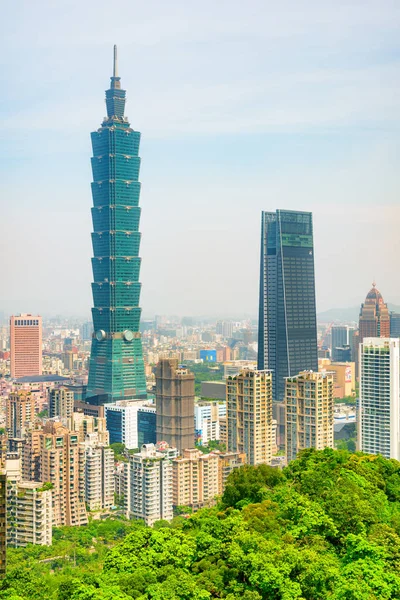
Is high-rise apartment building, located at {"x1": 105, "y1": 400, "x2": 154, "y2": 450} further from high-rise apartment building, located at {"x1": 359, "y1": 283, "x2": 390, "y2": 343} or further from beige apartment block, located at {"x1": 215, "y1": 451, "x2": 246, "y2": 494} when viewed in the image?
high-rise apartment building, located at {"x1": 359, "y1": 283, "x2": 390, "y2": 343}

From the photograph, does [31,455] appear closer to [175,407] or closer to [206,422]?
[175,407]

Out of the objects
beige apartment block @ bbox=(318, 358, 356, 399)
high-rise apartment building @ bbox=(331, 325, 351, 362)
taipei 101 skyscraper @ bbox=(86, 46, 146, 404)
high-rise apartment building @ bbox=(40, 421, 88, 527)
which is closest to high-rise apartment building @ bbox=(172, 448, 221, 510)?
high-rise apartment building @ bbox=(40, 421, 88, 527)

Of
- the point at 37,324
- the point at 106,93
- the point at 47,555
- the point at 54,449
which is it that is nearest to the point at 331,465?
the point at 47,555

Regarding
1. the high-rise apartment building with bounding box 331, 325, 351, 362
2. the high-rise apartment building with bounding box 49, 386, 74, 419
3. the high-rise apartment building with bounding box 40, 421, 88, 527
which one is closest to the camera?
the high-rise apartment building with bounding box 40, 421, 88, 527

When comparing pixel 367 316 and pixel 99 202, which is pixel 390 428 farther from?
pixel 367 316

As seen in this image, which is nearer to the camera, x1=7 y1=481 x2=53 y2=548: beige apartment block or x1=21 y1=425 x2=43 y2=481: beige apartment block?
x1=7 y1=481 x2=53 y2=548: beige apartment block

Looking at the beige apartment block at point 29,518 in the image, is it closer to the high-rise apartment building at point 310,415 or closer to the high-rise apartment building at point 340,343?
the high-rise apartment building at point 310,415
